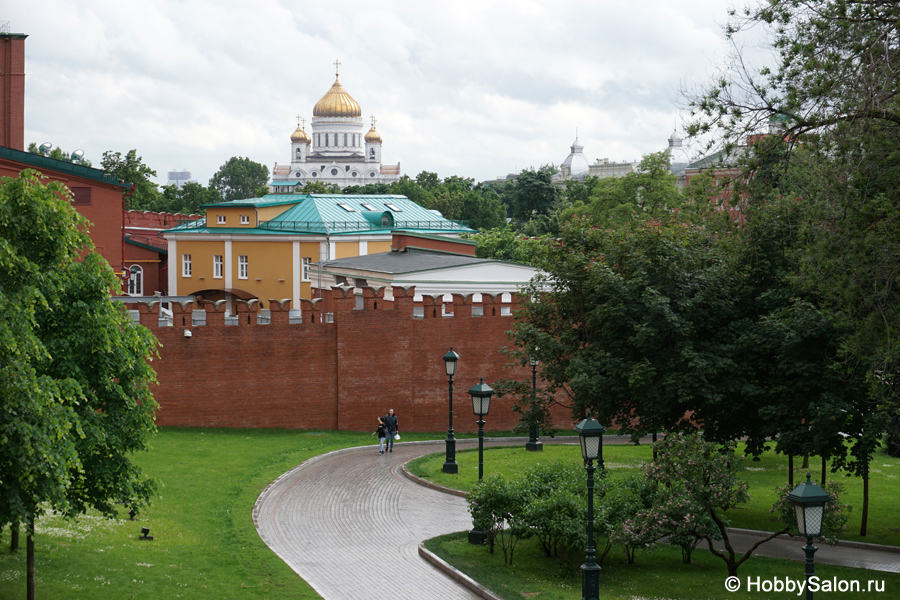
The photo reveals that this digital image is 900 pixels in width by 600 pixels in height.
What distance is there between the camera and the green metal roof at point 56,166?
28.9 m

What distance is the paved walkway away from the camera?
13711 millimetres

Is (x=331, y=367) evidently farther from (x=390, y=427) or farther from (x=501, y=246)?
(x=501, y=246)

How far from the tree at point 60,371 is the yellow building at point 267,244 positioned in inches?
1360

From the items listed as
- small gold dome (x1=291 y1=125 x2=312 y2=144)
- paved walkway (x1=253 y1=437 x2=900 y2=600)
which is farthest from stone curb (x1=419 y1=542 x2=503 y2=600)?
small gold dome (x1=291 y1=125 x2=312 y2=144)

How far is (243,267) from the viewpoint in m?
49.5

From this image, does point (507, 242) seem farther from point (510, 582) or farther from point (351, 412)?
point (510, 582)

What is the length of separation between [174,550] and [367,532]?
3.72 meters

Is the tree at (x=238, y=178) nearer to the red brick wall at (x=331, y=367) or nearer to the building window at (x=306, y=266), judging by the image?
the building window at (x=306, y=266)

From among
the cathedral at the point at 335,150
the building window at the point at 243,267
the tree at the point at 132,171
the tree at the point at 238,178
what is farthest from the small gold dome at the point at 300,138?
the building window at the point at 243,267

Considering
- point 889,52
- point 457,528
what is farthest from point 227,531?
point 889,52

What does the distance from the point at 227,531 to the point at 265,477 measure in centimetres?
463

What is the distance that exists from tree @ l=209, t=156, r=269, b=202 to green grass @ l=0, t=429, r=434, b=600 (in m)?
133

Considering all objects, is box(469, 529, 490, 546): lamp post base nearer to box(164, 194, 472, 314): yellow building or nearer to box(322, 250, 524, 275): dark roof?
box(322, 250, 524, 275): dark roof

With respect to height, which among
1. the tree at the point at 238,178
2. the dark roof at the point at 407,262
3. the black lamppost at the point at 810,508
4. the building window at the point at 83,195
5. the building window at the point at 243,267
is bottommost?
the black lamppost at the point at 810,508
